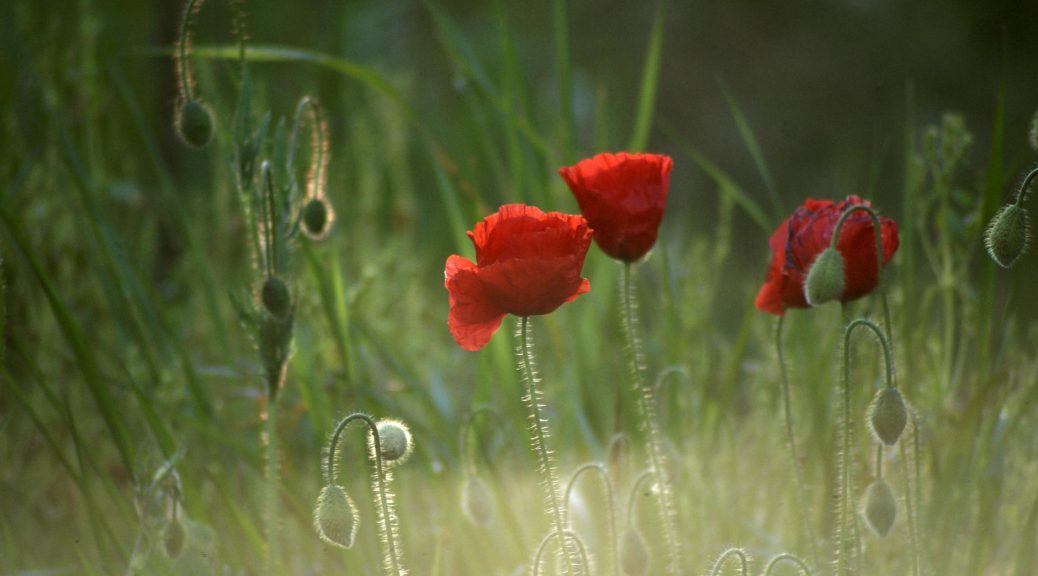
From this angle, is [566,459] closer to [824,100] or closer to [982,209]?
[982,209]

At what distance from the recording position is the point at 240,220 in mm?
2949

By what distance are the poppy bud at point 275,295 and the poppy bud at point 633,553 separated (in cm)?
53

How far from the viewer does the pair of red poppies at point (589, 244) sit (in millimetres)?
1192

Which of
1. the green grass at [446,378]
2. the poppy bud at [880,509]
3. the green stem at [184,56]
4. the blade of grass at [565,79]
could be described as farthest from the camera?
the blade of grass at [565,79]

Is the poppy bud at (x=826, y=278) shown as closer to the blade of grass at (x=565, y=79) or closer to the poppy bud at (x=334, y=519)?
the poppy bud at (x=334, y=519)

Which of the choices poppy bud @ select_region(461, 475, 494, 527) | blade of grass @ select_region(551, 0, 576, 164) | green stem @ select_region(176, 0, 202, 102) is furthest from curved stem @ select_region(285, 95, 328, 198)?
blade of grass @ select_region(551, 0, 576, 164)

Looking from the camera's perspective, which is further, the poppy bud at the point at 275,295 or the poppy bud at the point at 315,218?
the poppy bud at the point at 315,218

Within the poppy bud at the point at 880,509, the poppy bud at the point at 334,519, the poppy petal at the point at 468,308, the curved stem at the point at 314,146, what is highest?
the curved stem at the point at 314,146

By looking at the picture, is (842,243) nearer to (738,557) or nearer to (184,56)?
(738,557)

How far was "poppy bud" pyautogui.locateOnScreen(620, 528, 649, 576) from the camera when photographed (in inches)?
55.2

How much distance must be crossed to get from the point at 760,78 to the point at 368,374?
5.07 m

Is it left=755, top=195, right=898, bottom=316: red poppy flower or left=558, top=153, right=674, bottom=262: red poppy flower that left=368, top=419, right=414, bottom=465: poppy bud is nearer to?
left=558, top=153, right=674, bottom=262: red poppy flower

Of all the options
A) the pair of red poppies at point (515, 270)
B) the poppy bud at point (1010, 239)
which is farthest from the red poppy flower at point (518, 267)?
the poppy bud at point (1010, 239)

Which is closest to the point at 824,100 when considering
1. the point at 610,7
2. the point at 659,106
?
the point at 659,106
